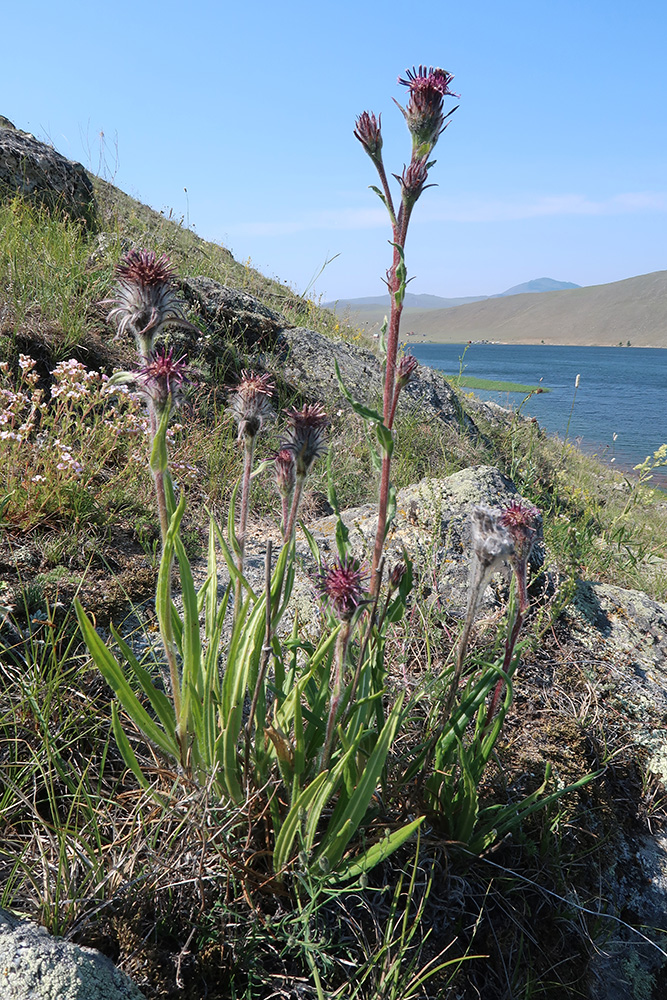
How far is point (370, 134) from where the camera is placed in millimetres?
1411

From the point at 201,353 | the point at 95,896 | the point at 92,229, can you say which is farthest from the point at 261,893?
the point at 92,229

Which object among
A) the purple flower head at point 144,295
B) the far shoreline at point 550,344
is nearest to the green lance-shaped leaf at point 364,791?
the purple flower head at point 144,295

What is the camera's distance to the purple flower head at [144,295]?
1.30 m

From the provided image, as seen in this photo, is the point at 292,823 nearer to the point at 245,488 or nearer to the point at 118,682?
the point at 118,682

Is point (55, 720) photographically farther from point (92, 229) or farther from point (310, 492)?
point (92, 229)

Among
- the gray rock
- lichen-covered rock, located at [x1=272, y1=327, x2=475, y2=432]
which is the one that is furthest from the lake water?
the gray rock

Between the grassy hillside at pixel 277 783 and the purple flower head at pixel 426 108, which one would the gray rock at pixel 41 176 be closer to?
the grassy hillside at pixel 277 783

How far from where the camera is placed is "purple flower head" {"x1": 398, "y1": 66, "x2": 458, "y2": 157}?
1.42 meters

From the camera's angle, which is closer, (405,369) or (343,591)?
(343,591)

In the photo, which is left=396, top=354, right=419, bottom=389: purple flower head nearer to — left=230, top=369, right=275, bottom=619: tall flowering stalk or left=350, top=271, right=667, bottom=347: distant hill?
left=230, top=369, right=275, bottom=619: tall flowering stalk

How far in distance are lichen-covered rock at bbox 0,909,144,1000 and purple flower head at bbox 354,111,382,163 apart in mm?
1871

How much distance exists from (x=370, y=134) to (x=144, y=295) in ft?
2.16

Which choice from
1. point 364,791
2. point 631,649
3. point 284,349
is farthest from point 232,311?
point 364,791

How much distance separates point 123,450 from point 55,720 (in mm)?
1984
